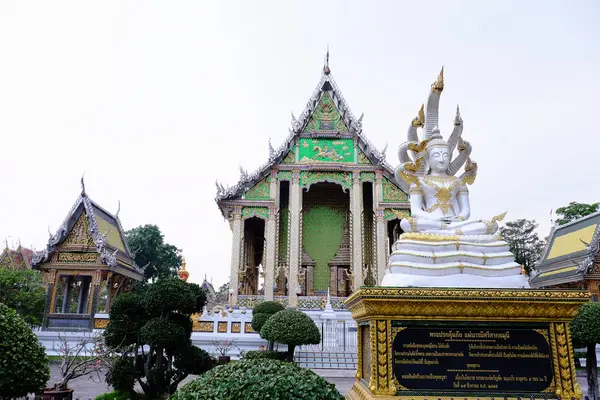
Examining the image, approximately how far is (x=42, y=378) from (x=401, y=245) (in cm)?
377

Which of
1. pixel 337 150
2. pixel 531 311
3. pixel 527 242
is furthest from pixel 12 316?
pixel 527 242

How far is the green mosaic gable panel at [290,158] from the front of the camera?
18203mm

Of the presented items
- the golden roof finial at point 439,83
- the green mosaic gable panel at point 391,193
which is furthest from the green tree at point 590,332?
the green mosaic gable panel at point 391,193

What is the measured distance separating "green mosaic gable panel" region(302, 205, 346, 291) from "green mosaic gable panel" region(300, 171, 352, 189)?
81.5 inches

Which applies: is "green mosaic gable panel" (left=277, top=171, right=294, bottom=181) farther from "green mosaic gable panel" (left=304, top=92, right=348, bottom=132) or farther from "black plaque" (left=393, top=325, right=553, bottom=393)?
"black plaque" (left=393, top=325, right=553, bottom=393)

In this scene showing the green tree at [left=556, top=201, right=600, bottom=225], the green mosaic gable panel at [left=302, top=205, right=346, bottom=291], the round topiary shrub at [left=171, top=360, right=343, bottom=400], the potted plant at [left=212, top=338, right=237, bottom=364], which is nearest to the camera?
the round topiary shrub at [left=171, top=360, right=343, bottom=400]

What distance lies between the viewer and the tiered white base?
4074mm

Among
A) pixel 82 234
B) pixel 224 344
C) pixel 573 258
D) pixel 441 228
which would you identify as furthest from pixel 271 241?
pixel 441 228

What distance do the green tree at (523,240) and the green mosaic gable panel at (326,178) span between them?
14.8 m

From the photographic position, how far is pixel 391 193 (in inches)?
703

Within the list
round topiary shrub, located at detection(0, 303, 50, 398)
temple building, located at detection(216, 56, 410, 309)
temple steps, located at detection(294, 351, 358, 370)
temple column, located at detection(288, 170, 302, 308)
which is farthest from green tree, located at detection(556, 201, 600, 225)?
round topiary shrub, located at detection(0, 303, 50, 398)

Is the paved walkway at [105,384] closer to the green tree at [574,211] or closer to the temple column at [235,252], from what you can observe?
the temple column at [235,252]

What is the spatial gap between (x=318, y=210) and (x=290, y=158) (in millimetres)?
2858

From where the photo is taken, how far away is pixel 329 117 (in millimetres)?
19141
